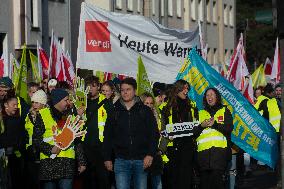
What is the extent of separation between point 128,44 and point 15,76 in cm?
265

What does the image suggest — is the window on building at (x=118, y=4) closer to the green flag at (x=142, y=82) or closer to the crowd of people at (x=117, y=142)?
the crowd of people at (x=117, y=142)

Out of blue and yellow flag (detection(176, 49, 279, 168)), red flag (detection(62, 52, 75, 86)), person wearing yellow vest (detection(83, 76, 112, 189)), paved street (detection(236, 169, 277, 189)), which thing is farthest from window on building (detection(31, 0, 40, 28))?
person wearing yellow vest (detection(83, 76, 112, 189))

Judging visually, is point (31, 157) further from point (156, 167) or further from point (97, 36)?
point (97, 36)

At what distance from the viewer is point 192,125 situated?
14094 millimetres

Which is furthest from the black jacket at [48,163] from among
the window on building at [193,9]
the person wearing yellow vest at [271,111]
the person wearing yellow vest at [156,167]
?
the window on building at [193,9]

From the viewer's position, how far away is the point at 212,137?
13914mm

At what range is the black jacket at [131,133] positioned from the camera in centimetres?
1234

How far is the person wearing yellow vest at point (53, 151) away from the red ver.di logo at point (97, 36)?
473 cm

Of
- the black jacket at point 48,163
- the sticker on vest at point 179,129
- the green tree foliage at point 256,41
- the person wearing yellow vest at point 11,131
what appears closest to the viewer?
the black jacket at point 48,163

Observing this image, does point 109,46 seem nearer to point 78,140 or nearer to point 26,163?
point 26,163

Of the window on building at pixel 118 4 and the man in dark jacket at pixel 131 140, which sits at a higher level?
the window on building at pixel 118 4

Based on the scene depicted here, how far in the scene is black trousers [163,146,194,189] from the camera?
14438 millimetres

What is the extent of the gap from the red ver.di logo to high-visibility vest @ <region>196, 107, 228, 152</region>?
11.8 feet

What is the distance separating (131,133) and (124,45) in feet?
17.6
